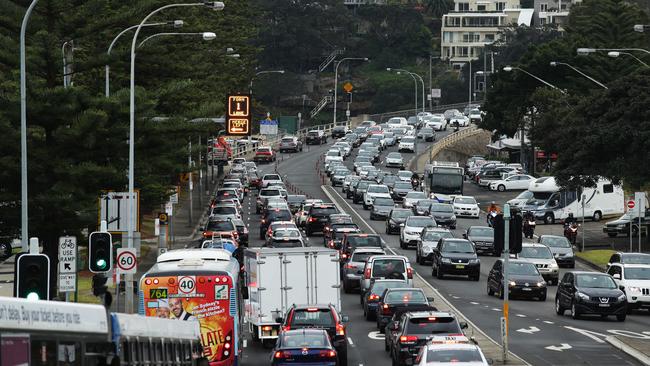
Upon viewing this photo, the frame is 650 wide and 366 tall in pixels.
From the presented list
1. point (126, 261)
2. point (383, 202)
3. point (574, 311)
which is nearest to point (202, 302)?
point (126, 261)

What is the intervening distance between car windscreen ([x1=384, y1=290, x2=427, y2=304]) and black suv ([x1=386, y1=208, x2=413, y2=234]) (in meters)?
32.9

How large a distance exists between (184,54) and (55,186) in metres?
34.6

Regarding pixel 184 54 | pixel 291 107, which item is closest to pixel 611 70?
pixel 184 54

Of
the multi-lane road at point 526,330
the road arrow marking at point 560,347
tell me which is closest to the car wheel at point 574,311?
the multi-lane road at point 526,330

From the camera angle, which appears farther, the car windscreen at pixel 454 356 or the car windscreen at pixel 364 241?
the car windscreen at pixel 364 241

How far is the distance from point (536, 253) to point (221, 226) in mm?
15594

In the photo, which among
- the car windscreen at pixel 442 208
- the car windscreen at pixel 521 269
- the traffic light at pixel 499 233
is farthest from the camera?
the car windscreen at pixel 442 208

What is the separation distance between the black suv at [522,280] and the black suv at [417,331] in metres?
15.5

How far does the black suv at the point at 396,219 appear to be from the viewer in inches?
2771

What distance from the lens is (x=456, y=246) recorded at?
5216 cm

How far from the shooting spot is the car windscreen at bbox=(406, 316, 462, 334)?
30.0 m

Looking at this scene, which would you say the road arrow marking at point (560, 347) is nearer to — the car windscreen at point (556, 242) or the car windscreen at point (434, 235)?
the car windscreen at point (434, 235)

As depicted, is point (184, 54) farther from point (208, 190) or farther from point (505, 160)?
point (505, 160)

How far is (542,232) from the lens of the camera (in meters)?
75.7
